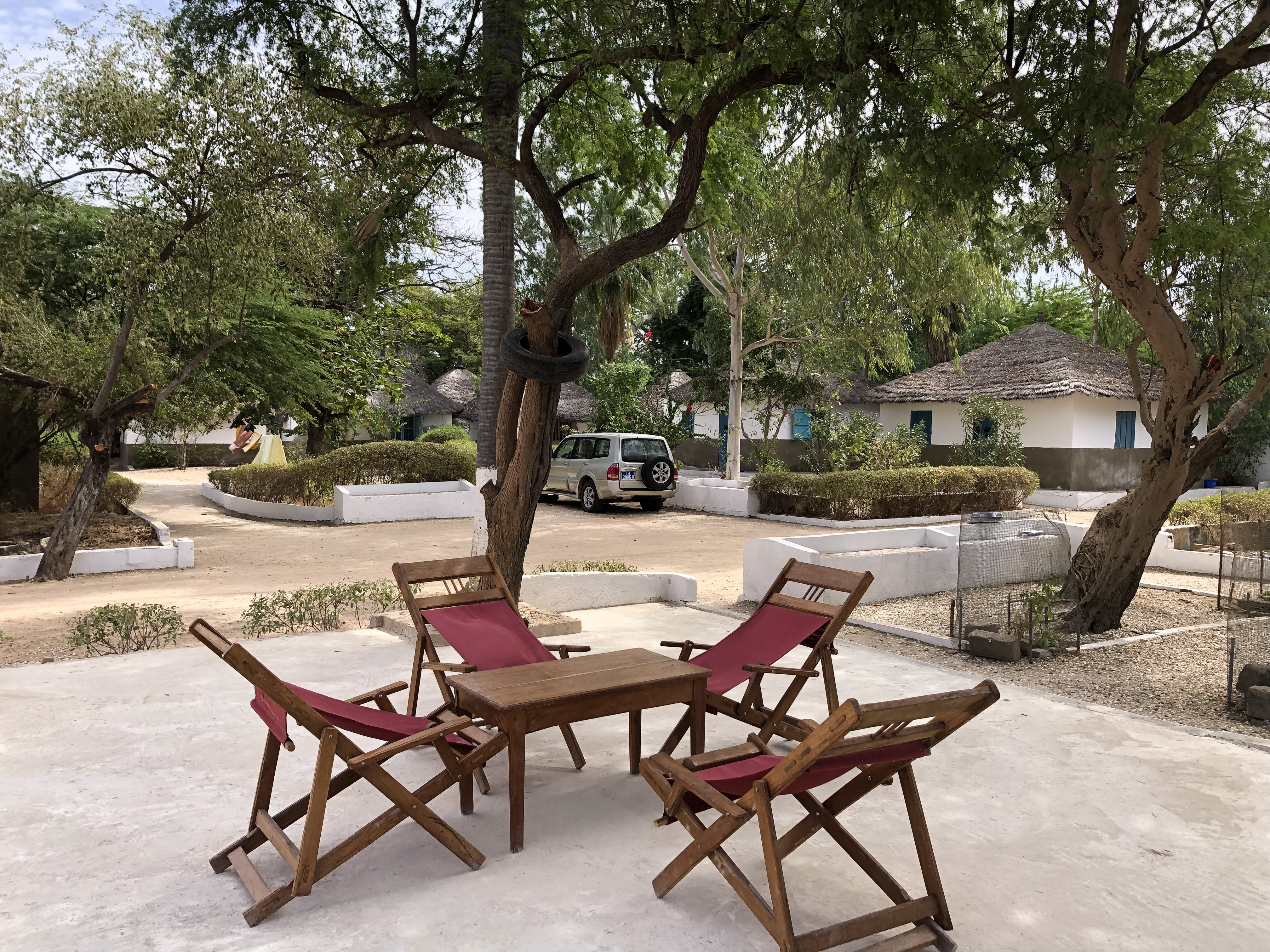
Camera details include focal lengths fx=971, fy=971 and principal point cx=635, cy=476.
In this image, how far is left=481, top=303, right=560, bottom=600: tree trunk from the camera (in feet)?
21.9

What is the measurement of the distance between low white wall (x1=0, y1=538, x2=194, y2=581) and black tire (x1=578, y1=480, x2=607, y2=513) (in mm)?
7866

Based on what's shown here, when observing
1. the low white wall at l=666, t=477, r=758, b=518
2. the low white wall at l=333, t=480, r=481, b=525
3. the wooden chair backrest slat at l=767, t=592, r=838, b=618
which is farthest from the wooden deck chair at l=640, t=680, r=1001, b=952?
the low white wall at l=666, t=477, r=758, b=518

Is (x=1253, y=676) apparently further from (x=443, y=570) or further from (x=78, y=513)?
(x=78, y=513)

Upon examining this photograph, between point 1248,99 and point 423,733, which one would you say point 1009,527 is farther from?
point 423,733

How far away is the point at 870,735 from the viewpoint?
2877mm

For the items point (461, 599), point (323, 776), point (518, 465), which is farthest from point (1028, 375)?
point (323, 776)

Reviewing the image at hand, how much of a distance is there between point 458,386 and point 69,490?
66.5ft

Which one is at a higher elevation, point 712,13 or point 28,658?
point 712,13

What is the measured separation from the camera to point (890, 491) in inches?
695

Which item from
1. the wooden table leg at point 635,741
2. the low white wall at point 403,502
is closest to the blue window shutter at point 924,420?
the low white wall at point 403,502

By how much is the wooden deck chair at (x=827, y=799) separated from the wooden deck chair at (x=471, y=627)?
118cm

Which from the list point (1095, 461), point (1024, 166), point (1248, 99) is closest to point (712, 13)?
point (1024, 166)

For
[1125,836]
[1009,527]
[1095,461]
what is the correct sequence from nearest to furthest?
[1125,836]
[1009,527]
[1095,461]

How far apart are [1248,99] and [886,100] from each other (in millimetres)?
3721
